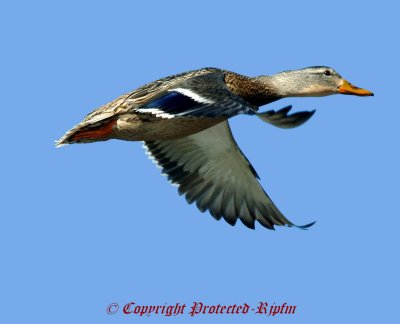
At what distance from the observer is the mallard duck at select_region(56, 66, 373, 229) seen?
391 inches

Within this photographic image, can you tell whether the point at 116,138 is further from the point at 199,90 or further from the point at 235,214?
the point at 235,214

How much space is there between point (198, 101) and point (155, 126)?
0.87 m

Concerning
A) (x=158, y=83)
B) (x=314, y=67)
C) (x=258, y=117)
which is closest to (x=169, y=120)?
(x=158, y=83)

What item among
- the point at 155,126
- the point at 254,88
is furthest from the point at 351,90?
the point at 155,126

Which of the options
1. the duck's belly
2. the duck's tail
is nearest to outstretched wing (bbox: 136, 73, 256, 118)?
the duck's belly

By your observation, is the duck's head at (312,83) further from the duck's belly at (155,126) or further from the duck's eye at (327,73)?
the duck's belly at (155,126)

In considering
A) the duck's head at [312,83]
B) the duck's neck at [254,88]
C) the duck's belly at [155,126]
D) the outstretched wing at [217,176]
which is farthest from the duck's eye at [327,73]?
the duck's belly at [155,126]

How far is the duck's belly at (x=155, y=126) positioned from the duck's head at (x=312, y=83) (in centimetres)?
102

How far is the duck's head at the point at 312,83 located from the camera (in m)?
11.4

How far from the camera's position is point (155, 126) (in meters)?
10.6

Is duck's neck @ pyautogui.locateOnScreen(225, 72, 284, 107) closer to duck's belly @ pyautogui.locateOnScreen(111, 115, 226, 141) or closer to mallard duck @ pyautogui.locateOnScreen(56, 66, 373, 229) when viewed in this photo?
mallard duck @ pyautogui.locateOnScreen(56, 66, 373, 229)

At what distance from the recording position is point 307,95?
456 inches

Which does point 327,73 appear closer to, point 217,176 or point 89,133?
point 217,176

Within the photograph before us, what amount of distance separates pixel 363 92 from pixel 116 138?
2.93 m
